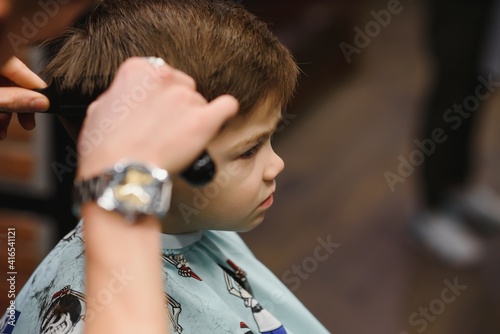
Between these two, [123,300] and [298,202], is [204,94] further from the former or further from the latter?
[298,202]

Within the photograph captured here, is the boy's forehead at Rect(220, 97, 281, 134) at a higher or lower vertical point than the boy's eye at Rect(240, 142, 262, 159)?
higher

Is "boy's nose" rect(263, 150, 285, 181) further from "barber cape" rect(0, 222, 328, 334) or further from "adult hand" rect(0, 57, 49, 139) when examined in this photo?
"adult hand" rect(0, 57, 49, 139)

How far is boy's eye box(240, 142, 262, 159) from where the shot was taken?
1.11 meters

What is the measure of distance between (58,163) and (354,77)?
94.0 inches

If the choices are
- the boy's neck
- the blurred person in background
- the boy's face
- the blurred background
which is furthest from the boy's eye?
the blurred person in background

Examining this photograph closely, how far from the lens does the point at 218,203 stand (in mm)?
1122

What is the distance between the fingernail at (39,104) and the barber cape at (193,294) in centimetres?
22

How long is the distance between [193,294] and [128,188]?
40 cm

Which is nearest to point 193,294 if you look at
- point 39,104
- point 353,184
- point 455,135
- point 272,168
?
point 272,168

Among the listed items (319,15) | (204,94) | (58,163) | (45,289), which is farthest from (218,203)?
(319,15)

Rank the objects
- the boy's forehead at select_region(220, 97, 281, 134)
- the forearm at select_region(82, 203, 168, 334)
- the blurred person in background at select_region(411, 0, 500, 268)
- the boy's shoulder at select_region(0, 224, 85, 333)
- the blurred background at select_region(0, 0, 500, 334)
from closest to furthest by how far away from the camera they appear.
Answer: the forearm at select_region(82, 203, 168, 334), the boy's shoulder at select_region(0, 224, 85, 333), the boy's forehead at select_region(220, 97, 281, 134), the blurred background at select_region(0, 0, 500, 334), the blurred person in background at select_region(411, 0, 500, 268)

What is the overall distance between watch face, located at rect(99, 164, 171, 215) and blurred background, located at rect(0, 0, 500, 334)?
4.91ft

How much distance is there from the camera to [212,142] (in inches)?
41.6

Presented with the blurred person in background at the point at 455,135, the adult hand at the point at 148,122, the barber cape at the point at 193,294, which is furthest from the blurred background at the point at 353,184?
the adult hand at the point at 148,122
